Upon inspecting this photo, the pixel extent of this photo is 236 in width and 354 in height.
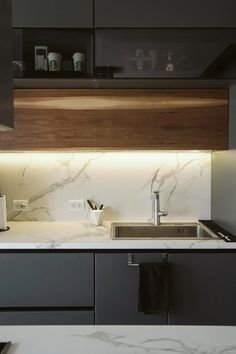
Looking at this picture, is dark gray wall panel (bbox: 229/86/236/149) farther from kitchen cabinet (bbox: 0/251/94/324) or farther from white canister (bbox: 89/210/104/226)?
kitchen cabinet (bbox: 0/251/94/324)

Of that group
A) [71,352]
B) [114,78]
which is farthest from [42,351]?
[114,78]

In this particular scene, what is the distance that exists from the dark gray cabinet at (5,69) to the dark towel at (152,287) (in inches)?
51.8

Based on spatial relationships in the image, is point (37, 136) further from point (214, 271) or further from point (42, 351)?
point (42, 351)

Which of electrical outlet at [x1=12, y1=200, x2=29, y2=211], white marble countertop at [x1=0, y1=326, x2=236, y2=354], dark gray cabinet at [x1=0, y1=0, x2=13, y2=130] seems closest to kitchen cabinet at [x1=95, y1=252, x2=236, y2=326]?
electrical outlet at [x1=12, y1=200, x2=29, y2=211]

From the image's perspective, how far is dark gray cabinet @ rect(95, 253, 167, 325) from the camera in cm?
187

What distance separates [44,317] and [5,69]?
156 cm

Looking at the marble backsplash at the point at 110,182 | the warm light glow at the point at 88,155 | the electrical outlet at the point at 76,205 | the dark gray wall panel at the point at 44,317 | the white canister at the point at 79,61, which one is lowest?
the dark gray wall panel at the point at 44,317

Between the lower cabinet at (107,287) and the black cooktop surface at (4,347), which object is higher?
the black cooktop surface at (4,347)

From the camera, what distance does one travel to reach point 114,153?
2451mm

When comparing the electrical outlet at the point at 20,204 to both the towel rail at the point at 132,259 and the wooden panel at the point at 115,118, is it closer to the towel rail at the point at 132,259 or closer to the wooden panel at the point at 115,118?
the wooden panel at the point at 115,118

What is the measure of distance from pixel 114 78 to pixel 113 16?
1.12ft

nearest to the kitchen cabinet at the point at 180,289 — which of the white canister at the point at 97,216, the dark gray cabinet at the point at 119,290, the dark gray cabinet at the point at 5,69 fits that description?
the dark gray cabinet at the point at 119,290

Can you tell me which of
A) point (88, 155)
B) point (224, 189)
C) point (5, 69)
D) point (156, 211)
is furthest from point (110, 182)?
point (5, 69)

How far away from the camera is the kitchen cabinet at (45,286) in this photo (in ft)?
6.15
